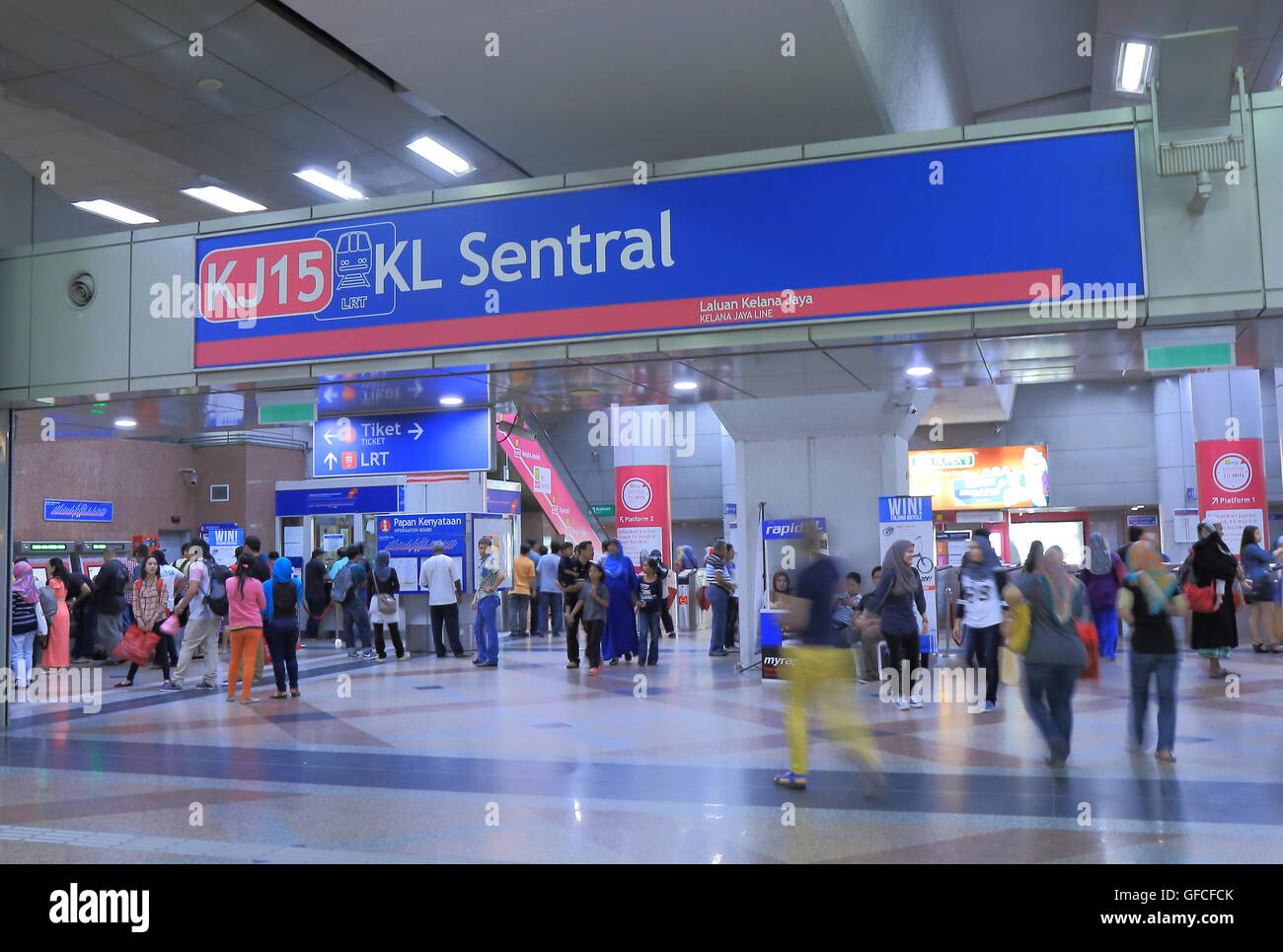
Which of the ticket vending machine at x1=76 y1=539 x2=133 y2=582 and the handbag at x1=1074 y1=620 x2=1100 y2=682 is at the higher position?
the ticket vending machine at x1=76 y1=539 x2=133 y2=582

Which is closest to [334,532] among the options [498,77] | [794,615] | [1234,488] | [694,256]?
[498,77]

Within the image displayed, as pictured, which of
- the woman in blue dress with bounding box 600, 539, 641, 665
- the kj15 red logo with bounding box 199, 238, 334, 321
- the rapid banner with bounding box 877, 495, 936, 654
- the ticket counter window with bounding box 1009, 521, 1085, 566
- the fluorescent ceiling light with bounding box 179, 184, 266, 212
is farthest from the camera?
the ticket counter window with bounding box 1009, 521, 1085, 566

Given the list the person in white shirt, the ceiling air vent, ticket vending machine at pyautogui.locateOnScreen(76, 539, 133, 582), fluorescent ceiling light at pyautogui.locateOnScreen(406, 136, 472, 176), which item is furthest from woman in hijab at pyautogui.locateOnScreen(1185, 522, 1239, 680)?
ticket vending machine at pyautogui.locateOnScreen(76, 539, 133, 582)

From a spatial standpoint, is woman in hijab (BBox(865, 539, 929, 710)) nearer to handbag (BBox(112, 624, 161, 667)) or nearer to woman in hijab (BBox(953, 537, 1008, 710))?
woman in hijab (BBox(953, 537, 1008, 710))

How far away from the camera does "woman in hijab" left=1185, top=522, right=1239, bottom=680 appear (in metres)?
11.3

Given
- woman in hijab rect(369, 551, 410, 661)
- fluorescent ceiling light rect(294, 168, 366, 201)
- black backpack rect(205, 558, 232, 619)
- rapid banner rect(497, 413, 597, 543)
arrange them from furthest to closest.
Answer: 1. rapid banner rect(497, 413, 597, 543)
2. woman in hijab rect(369, 551, 410, 661)
3. fluorescent ceiling light rect(294, 168, 366, 201)
4. black backpack rect(205, 558, 232, 619)

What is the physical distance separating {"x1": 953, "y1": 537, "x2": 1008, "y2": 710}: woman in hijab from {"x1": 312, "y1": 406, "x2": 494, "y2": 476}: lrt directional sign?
20.0 feet

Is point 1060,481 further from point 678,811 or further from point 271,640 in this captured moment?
point 678,811

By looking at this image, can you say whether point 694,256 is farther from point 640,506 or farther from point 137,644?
point 640,506

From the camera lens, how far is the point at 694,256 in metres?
7.89

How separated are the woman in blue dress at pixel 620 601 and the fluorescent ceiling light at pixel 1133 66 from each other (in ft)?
30.1

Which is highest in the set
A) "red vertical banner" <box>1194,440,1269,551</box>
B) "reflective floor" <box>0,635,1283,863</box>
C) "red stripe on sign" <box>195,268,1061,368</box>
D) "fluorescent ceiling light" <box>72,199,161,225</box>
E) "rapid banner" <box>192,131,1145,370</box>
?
"fluorescent ceiling light" <box>72,199,161,225</box>

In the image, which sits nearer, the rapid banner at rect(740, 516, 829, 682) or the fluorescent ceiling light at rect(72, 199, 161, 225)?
the rapid banner at rect(740, 516, 829, 682)
